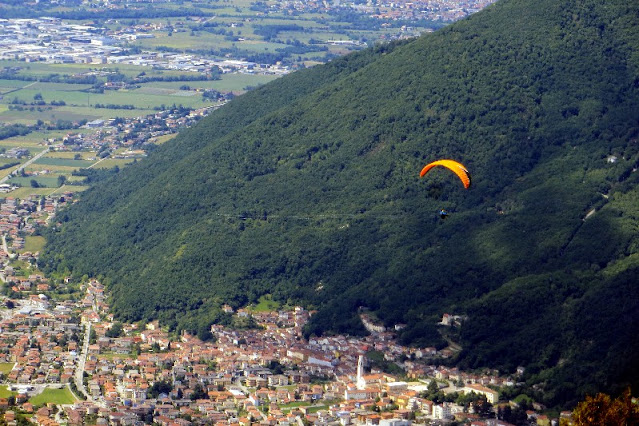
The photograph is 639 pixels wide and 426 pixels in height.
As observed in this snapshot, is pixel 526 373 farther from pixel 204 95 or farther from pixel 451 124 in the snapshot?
pixel 204 95

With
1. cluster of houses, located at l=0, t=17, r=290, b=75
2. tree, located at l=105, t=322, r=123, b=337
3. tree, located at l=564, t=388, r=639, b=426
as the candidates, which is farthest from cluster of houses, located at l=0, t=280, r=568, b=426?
cluster of houses, located at l=0, t=17, r=290, b=75

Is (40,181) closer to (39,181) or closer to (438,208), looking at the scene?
(39,181)

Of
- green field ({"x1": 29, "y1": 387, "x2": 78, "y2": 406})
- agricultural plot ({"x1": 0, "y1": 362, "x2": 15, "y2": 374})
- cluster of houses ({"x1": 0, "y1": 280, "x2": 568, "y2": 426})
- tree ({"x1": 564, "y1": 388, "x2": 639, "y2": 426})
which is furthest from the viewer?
agricultural plot ({"x1": 0, "y1": 362, "x2": 15, "y2": 374})

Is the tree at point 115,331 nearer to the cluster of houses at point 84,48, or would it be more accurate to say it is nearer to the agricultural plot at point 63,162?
the agricultural plot at point 63,162

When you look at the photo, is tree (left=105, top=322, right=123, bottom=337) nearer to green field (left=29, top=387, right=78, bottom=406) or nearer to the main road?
the main road

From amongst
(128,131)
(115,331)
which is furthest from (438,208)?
(128,131)
